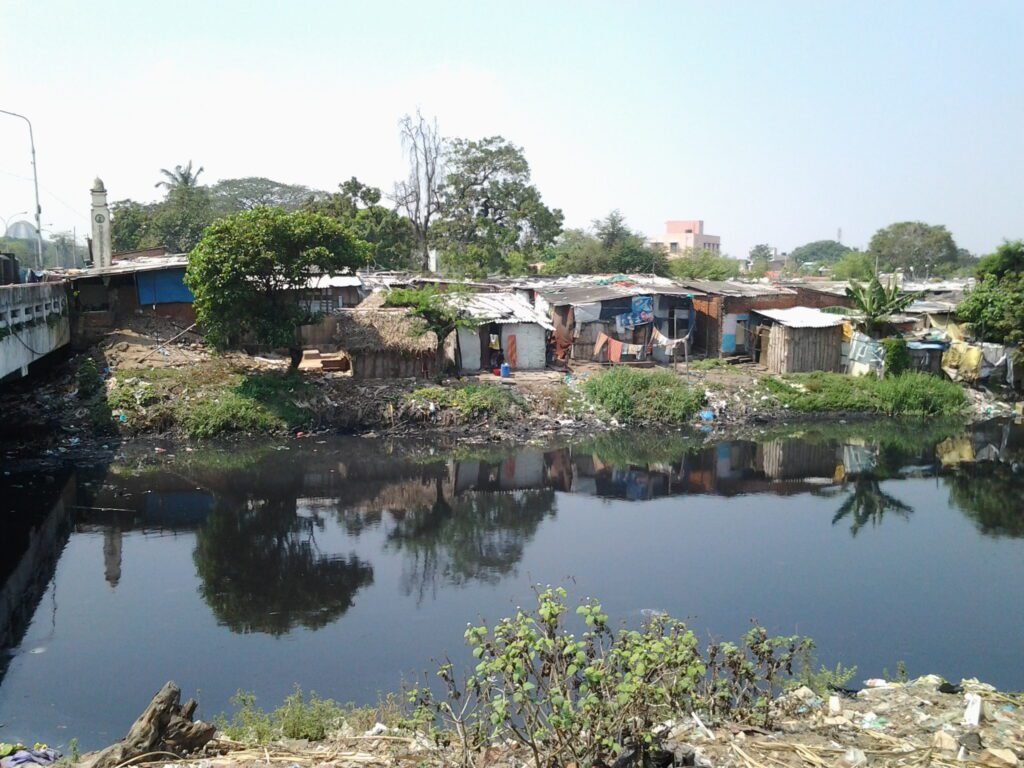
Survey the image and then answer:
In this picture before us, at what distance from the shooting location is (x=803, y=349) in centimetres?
2356

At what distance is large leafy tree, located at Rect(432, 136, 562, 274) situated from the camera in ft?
120

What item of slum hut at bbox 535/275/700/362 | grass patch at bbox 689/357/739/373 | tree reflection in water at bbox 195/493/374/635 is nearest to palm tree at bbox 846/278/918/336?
grass patch at bbox 689/357/739/373

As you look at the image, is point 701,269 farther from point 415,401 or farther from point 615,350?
point 415,401

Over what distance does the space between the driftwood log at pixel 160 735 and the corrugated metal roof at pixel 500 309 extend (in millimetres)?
15663

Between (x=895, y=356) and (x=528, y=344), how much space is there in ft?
32.8

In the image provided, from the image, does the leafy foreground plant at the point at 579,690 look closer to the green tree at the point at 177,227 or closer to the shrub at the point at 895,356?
the shrub at the point at 895,356

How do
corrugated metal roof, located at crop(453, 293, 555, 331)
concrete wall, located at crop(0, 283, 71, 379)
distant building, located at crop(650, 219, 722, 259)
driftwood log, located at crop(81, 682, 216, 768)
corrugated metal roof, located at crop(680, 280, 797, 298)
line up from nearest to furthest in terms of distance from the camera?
driftwood log, located at crop(81, 682, 216, 768) < concrete wall, located at crop(0, 283, 71, 379) < corrugated metal roof, located at crop(453, 293, 555, 331) < corrugated metal roof, located at crop(680, 280, 797, 298) < distant building, located at crop(650, 219, 722, 259)

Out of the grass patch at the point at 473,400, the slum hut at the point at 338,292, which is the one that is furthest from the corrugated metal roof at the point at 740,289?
the slum hut at the point at 338,292

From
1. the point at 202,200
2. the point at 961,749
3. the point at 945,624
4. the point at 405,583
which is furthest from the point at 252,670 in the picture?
the point at 202,200

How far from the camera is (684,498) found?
50.5ft

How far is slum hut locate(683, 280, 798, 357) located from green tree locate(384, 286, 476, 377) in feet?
26.4

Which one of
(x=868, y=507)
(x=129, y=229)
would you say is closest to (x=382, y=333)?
(x=868, y=507)

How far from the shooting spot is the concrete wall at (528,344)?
2303 centimetres

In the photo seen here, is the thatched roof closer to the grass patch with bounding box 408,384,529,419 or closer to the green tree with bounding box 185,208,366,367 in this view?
the grass patch with bounding box 408,384,529,419
